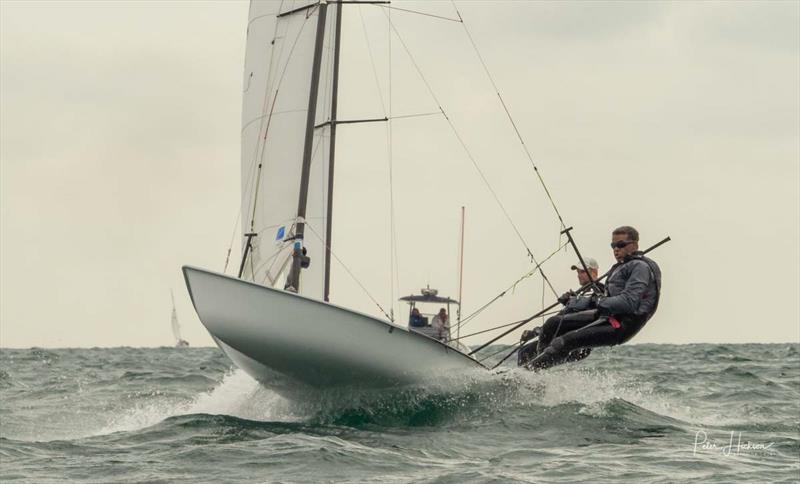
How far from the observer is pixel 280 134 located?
15031 mm

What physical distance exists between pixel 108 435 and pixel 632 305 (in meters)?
5.12

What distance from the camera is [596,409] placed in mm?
12703

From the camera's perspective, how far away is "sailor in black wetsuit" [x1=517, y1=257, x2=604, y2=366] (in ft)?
40.0

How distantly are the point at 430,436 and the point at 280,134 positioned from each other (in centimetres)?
527

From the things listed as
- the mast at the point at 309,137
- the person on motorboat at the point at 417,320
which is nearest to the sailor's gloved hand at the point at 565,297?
the mast at the point at 309,137

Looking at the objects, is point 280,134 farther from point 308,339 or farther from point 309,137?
point 308,339

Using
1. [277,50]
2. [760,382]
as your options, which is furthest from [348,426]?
[760,382]

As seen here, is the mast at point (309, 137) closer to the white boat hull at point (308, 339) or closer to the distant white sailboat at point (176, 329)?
the white boat hull at point (308, 339)

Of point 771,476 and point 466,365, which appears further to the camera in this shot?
point 466,365

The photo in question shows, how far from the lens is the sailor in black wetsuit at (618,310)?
37.8 feet

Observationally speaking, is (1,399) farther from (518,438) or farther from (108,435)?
(518,438)

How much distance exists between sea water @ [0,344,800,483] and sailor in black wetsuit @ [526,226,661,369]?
64 centimetres
